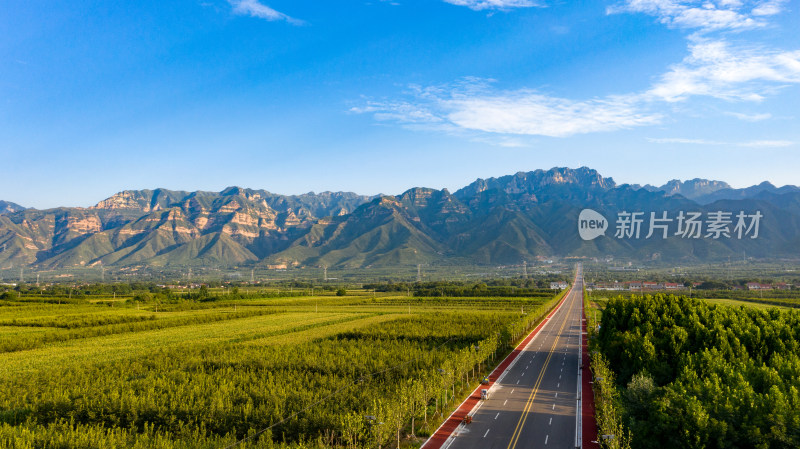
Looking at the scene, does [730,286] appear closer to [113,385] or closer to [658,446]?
[658,446]

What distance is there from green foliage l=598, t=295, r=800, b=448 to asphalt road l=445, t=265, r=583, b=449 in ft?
17.6

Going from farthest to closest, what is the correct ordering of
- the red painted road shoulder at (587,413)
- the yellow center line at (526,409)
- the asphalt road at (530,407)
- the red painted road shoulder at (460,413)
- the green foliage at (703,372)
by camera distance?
the red painted road shoulder at (587,413) → the red painted road shoulder at (460,413) → the asphalt road at (530,407) → the yellow center line at (526,409) → the green foliage at (703,372)

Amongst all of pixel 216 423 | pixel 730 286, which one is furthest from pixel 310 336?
pixel 730 286

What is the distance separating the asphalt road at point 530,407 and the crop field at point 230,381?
359 cm

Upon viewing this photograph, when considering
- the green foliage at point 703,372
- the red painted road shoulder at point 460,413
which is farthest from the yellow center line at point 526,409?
the green foliage at point 703,372

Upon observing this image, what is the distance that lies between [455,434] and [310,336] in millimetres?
49444

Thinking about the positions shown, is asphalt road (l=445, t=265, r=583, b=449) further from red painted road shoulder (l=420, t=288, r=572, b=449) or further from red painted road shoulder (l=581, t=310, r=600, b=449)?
red painted road shoulder (l=581, t=310, r=600, b=449)

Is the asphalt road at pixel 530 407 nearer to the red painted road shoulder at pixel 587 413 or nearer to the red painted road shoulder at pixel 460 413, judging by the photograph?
the red painted road shoulder at pixel 460 413

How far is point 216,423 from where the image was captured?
109 ft

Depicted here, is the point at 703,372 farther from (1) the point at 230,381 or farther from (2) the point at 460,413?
(1) the point at 230,381

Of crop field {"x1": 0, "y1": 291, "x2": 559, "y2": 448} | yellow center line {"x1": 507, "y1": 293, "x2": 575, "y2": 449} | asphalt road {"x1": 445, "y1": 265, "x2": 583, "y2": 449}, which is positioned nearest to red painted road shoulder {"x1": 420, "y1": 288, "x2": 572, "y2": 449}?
asphalt road {"x1": 445, "y1": 265, "x2": 583, "y2": 449}

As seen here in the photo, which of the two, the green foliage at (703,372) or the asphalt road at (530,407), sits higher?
the green foliage at (703,372)

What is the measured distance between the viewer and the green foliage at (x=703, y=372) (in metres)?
26.4

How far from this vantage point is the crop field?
31.7 metres
